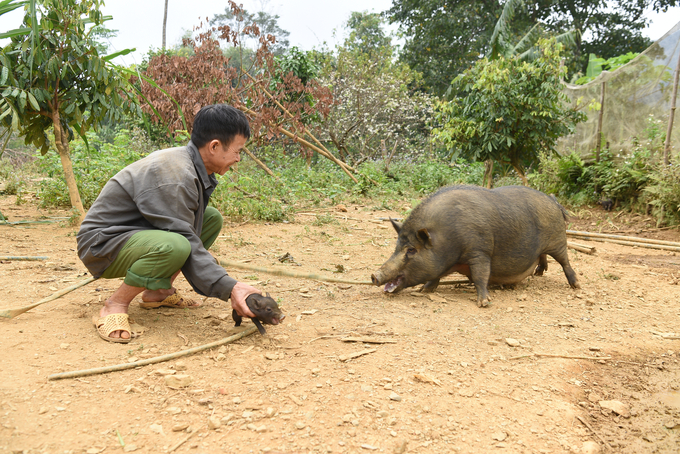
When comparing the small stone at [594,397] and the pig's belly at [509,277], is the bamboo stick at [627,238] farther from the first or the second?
the small stone at [594,397]

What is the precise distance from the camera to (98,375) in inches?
100

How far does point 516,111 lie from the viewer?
9.77m

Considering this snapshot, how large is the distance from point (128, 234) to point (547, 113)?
337 inches

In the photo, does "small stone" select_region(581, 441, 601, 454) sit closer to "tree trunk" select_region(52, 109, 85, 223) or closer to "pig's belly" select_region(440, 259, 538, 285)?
"pig's belly" select_region(440, 259, 538, 285)

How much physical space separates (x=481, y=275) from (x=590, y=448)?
6.73 ft

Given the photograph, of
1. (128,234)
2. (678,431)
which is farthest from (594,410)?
(128,234)

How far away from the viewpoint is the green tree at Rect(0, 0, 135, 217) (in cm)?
486

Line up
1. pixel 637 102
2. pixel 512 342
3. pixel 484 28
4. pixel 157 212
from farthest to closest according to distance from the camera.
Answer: pixel 484 28
pixel 637 102
pixel 512 342
pixel 157 212

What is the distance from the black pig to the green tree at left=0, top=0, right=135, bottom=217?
142 inches

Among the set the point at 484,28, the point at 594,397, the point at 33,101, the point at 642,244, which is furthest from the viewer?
the point at 484,28

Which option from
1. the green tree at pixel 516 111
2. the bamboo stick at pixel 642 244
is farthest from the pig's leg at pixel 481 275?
the green tree at pixel 516 111

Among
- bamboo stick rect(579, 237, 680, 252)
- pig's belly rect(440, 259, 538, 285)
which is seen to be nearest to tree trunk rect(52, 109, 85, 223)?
pig's belly rect(440, 259, 538, 285)

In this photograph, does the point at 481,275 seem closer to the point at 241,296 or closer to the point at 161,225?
the point at 241,296

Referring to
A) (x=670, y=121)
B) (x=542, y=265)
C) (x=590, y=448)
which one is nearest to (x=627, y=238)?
(x=670, y=121)
